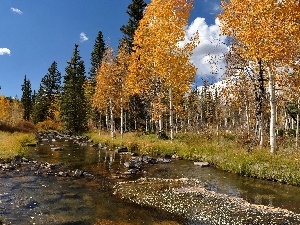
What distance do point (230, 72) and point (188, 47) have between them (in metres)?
7.71

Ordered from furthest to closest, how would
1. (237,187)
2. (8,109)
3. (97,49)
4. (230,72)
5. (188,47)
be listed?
1. (8,109)
2. (97,49)
3. (188,47)
4. (230,72)
5. (237,187)

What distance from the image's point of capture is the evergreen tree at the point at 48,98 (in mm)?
98144

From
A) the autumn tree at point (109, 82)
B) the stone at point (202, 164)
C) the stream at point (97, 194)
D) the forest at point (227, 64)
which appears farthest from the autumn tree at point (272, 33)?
the autumn tree at point (109, 82)

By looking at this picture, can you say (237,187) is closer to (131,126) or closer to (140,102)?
(140,102)

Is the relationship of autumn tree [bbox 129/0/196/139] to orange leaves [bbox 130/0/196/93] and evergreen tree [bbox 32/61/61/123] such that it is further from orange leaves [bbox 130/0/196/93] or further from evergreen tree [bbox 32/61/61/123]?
evergreen tree [bbox 32/61/61/123]

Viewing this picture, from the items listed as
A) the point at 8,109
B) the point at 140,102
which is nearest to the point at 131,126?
the point at 140,102

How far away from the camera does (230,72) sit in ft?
89.6

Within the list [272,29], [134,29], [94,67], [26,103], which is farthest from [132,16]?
[26,103]

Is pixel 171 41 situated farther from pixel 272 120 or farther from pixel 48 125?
pixel 48 125

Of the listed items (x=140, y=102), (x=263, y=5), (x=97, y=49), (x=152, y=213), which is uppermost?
(x=97, y=49)

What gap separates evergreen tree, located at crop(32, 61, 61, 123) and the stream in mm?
78136

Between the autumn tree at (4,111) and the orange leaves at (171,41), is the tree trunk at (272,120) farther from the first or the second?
the autumn tree at (4,111)

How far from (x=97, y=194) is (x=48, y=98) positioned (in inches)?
3689

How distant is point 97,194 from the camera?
16.0 metres
